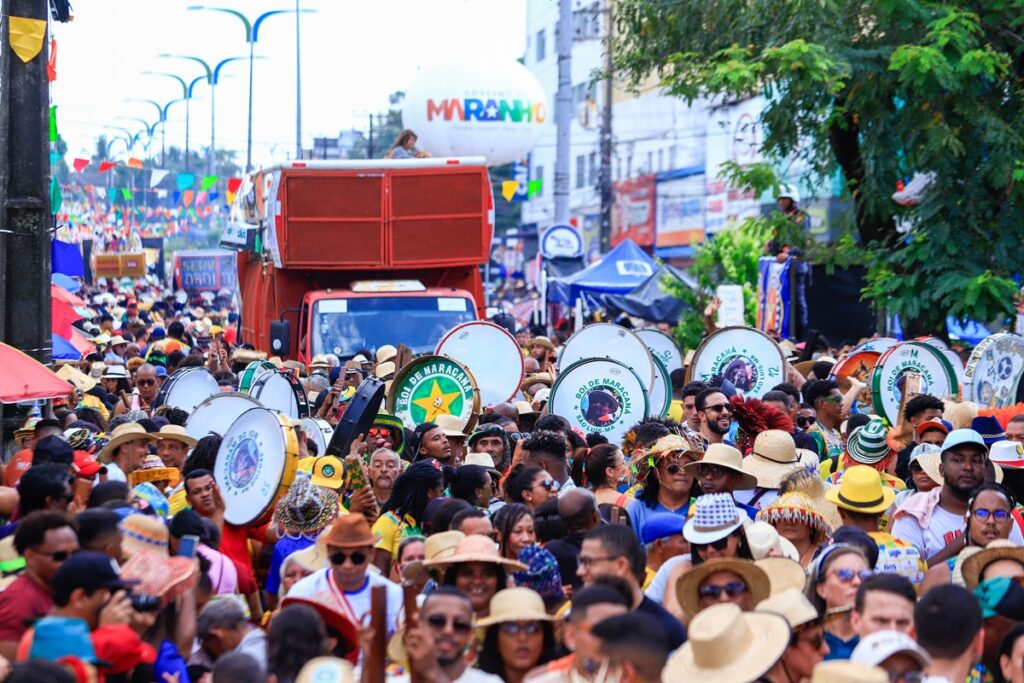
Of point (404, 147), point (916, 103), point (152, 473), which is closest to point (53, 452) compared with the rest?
point (152, 473)

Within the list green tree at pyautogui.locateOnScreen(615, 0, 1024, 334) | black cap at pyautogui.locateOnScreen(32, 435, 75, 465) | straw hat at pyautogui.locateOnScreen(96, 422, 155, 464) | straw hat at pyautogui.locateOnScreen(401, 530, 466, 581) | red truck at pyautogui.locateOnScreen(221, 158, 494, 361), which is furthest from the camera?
red truck at pyautogui.locateOnScreen(221, 158, 494, 361)

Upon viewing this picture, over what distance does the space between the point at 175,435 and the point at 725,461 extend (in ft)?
11.3

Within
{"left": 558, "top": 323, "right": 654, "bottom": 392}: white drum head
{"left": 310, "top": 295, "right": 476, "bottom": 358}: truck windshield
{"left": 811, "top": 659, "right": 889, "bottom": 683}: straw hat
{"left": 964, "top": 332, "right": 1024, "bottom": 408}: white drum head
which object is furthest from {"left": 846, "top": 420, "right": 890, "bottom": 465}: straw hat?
{"left": 310, "top": 295, "right": 476, "bottom": 358}: truck windshield

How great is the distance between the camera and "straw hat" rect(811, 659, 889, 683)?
169 inches

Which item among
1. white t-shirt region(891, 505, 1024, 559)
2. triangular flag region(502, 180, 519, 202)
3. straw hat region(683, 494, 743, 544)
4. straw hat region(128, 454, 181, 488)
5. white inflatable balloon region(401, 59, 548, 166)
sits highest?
white inflatable balloon region(401, 59, 548, 166)

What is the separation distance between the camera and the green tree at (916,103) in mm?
15258

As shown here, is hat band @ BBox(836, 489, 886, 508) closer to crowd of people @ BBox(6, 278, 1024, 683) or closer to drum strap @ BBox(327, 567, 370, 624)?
crowd of people @ BBox(6, 278, 1024, 683)

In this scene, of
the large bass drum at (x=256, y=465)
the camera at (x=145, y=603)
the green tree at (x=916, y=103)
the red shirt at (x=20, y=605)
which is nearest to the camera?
the camera at (x=145, y=603)

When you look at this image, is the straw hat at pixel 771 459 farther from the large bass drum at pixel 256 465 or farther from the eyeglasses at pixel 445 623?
the eyeglasses at pixel 445 623

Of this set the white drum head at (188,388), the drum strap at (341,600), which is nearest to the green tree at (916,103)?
the white drum head at (188,388)

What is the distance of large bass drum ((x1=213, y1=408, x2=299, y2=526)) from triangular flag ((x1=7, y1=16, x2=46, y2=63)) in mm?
3645

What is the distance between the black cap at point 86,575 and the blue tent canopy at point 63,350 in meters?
10.7

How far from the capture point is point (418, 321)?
17672 mm

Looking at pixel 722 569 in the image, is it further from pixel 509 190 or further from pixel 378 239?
pixel 509 190
